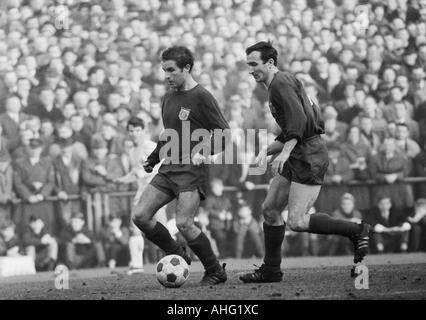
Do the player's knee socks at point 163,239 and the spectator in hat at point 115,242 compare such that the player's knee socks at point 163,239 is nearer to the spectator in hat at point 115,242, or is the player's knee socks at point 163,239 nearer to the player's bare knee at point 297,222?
the player's bare knee at point 297,222

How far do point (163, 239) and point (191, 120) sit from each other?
114cm

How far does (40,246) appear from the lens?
43.7ft

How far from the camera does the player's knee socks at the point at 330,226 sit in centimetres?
852

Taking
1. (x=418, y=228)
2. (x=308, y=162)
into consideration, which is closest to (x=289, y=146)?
(x=308, y=162)

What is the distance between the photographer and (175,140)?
872 cm

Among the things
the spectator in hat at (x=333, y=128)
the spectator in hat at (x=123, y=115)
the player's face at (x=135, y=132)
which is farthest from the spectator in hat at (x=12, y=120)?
the spectator in hat at (x=333, y=128)

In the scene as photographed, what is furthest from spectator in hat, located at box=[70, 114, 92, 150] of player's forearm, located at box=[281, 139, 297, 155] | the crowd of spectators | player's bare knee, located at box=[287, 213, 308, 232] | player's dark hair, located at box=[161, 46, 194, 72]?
player's forearm, located at box=[281, 139, 297, 155]

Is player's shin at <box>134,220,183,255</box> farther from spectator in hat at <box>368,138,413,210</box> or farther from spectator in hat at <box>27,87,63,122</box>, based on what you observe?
spectator in hat at <box>368,138,413,210</box>

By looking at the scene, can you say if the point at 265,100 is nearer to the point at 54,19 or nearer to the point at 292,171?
the point at 54,19

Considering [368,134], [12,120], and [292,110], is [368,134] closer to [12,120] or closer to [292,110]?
[12,120]

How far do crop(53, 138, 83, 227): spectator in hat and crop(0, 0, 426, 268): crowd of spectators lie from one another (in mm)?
14
